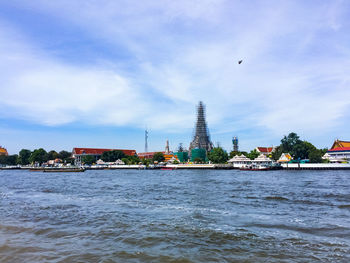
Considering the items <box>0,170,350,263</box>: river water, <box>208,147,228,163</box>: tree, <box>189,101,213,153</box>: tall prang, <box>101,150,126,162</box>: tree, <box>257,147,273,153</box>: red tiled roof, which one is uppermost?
<box>189,101,213,153</box>: tall prang

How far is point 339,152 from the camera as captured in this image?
3066 inches

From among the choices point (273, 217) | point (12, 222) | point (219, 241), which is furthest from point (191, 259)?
point (12, 222)

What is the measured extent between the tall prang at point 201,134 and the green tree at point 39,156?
65320 millimetres

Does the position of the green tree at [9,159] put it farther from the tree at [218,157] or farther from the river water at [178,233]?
the river water at [178,233]

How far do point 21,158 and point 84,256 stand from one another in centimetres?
13508

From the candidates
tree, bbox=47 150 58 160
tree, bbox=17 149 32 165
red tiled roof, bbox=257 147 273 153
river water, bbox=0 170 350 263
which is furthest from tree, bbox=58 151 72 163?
river water, bbox=0 170 350 263

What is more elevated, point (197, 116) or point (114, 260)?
point (197, 116)

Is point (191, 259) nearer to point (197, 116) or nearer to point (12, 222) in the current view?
point (12, 222)

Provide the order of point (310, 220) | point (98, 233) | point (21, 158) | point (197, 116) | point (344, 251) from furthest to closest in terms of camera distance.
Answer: point (197, 116) → point (21, 158) → point (310, 220) → point (98, 233) → point (344, 251)

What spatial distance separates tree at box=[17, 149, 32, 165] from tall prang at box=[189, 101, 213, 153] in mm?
74452

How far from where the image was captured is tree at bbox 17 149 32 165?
124 meters

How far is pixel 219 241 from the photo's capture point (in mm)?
7480

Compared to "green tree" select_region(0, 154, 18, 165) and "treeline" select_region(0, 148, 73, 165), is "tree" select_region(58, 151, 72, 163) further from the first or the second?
"green tree" select_region(0, 154, 18, 165)

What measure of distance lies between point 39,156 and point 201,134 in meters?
72.0
